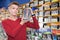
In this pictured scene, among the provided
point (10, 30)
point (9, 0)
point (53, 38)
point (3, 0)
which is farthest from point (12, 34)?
point (3, 0)

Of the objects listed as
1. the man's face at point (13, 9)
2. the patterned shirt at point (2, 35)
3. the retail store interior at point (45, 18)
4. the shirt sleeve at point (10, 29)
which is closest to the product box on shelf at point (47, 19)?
the retail store interior at point (45, 18)

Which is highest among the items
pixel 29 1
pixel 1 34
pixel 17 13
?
pixel 29 1

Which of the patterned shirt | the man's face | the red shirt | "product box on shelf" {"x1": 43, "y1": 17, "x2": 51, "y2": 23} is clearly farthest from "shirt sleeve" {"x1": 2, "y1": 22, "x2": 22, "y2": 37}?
"product box on shelf" {"x1": 43, "y1": 17, "x2": 51, "y2": 23}

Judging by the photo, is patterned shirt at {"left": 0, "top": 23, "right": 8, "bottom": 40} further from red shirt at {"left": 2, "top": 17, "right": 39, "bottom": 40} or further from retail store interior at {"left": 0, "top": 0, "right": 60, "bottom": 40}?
retail store interior at {"left": 0, "top": 0, "right": 60, "bottom": 40}

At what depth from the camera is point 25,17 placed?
2.37 meters

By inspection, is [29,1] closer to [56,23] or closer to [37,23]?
[37,23]

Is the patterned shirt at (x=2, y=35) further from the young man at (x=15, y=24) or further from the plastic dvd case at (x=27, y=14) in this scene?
the plastic dvd case at (x=27, y=14)

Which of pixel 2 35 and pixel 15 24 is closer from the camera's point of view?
pixel 15 24

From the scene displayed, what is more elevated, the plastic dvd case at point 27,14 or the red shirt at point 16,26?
the plastic dvd case at point 27,14

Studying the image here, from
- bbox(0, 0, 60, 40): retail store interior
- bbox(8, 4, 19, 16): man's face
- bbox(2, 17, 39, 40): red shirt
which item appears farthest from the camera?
bbox(8, 4, 19, 16): man's face

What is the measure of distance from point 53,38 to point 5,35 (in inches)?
34.8

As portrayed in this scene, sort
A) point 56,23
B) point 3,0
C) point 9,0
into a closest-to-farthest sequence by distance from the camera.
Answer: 1. point 56,23
2. point 9,0
3. point 3,0

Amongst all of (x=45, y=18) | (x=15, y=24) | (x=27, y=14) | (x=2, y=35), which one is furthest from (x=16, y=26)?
(x=45, y=18)

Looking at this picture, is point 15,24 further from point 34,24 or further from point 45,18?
point 45,18
